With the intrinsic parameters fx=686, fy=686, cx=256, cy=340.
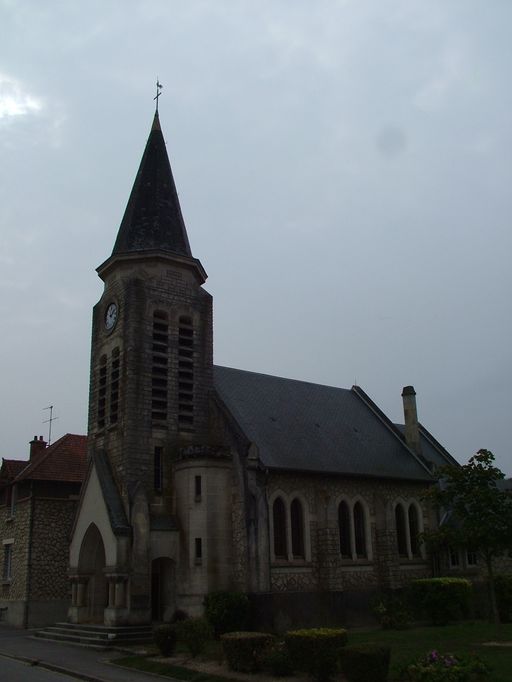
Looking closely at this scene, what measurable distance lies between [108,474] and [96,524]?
190 cm

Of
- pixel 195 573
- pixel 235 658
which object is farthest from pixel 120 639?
pixel 235 658

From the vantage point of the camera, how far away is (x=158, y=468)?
26.7 m

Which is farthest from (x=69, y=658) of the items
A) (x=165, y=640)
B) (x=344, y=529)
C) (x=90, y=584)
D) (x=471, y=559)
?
(x=471, y=559)

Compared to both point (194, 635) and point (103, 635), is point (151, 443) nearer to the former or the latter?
point (103, 635)

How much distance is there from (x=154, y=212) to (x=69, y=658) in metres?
18.4

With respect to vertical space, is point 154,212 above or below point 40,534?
above

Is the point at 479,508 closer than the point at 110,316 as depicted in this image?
Yes

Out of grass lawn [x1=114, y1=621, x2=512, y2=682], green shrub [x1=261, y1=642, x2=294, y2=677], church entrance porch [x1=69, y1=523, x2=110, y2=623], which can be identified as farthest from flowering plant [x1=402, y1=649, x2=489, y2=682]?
church entrance porch [x1=69, y1=523, x2=110, y2=623]

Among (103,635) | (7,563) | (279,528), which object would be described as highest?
(279,528)

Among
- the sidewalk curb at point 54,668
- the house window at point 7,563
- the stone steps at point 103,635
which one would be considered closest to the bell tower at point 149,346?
the stone steps at point 103,635

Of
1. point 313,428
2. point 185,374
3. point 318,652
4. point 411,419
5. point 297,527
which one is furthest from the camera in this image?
point 411,419

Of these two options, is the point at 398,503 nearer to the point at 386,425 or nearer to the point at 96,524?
the point at 386,425

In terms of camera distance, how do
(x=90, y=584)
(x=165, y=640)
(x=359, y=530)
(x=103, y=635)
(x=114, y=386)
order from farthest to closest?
(x=359, y=530), (x=114, y=386), (x=90, y=584), (x=103, y=635), (x=165, y=640)

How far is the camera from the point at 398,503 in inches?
1225
